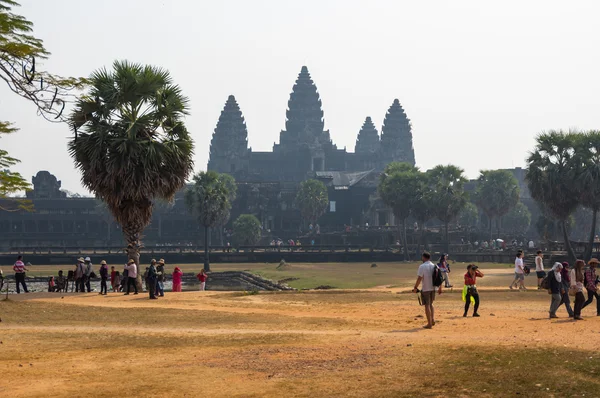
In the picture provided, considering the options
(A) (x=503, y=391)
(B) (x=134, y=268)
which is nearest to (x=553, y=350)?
(A) (x=503, y=391)

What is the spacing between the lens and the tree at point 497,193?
119250 mm

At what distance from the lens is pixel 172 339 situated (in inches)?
839

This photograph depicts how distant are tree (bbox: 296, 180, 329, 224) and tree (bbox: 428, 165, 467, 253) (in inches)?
1450

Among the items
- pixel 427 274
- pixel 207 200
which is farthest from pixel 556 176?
pixel 427 274

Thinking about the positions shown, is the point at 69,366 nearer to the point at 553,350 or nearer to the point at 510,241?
the point at 553,350

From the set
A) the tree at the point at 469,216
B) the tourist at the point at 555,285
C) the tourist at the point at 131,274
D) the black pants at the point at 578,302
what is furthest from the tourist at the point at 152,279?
the tree at the point at 469,216

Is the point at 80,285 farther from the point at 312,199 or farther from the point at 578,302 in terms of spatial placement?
the point at 312,199

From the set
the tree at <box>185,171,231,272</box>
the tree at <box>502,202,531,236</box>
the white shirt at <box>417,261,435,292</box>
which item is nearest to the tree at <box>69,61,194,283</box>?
the white shirt at <box>417,261,435,292</box>

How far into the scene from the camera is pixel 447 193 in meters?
99.6

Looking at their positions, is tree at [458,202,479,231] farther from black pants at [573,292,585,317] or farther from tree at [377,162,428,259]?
black pants at [573,292,585,317]

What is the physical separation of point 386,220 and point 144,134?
109m

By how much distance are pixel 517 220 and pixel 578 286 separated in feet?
411

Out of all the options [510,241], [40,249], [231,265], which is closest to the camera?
[231,265]

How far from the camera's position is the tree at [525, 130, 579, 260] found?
216ft
